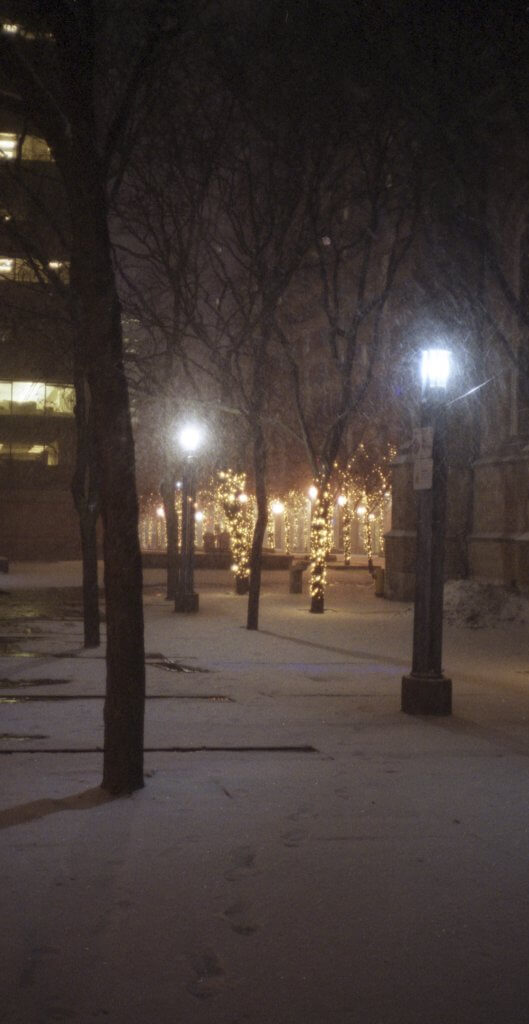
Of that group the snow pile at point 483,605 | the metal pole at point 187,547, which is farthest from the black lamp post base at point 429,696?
the metal pole at point 187,547

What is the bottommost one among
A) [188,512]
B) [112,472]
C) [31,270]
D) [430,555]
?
[430,555]

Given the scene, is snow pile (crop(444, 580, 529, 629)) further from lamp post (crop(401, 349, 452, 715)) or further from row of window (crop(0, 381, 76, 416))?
row of window (crop(0, 381, 76, 416))

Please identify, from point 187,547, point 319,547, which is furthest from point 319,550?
point 187,547

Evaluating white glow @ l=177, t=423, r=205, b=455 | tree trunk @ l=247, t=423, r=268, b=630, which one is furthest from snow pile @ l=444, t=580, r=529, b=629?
white glow @ l=177, t=423, r=205, b=455

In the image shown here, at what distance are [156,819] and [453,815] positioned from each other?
1793 mm

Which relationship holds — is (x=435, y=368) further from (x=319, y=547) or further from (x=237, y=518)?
(x=237, y=518)

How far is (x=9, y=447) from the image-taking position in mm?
61938

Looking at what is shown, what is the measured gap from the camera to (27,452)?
62031mm

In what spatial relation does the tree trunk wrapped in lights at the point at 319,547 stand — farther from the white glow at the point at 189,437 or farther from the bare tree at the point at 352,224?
the white glow at the point at 189,437

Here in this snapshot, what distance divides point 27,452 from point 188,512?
125 ft

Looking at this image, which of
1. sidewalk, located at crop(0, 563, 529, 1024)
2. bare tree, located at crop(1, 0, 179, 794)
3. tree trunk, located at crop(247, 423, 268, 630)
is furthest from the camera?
tree trunk, located at crop(247, 423, 268, 630)

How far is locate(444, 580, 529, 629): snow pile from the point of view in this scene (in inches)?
936

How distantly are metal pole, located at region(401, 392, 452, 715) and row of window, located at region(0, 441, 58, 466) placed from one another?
169ft

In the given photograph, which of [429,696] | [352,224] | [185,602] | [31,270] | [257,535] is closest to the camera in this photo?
[429,696]
